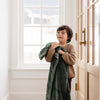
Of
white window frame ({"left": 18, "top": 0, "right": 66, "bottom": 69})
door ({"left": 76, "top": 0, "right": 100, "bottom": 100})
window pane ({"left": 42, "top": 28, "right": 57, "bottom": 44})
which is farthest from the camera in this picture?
window pane ({"left": 42, "top": 28, "right": 57, "bottom": 44})

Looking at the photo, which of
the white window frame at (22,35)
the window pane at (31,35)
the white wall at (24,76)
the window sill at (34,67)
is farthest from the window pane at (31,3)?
the window sill at (34,67)

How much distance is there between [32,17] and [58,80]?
69.5 inches

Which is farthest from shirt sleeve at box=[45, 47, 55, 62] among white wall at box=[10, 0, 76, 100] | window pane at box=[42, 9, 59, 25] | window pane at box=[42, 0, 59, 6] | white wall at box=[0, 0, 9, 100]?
window pane at box=[42, 0, 59, 6]

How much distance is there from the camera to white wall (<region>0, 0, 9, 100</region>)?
3459 mm

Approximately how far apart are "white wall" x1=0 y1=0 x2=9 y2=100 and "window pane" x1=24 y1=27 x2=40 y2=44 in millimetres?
460

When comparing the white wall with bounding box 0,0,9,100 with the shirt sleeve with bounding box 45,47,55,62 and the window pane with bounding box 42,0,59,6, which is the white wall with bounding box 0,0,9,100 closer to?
the window pane with bounding box 42,0,59,6

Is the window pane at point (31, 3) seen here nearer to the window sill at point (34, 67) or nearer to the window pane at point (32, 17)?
the window pane at point (32, 17)

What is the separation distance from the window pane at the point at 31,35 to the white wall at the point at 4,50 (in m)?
0.46

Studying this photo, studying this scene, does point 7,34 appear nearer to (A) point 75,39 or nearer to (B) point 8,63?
(B) point 8,63

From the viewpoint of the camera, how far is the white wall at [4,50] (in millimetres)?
3459

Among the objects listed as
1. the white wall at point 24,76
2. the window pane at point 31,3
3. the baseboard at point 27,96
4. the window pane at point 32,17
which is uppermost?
the window pane at point 31,3

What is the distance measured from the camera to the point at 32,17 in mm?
4328

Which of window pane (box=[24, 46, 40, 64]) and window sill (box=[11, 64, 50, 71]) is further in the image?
window pane (box=[24, 46, 40, 64])

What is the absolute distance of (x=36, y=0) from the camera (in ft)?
14.2
